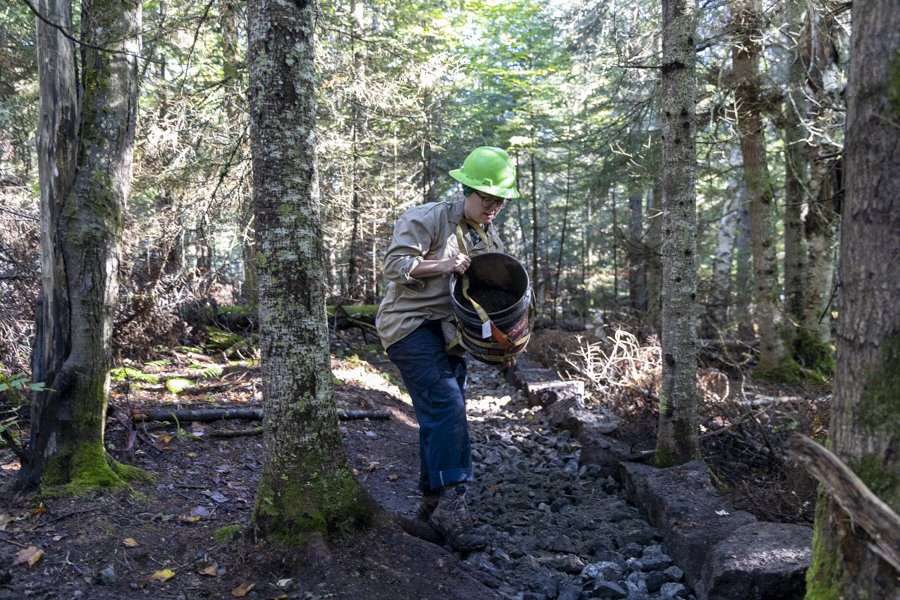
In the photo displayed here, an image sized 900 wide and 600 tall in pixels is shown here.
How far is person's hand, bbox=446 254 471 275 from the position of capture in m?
3.98

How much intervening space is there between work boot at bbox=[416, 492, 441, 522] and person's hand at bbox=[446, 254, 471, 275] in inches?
55.0

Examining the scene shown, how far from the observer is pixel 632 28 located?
8.89 meters

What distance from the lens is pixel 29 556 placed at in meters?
3.28

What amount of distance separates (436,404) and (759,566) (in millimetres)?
1879

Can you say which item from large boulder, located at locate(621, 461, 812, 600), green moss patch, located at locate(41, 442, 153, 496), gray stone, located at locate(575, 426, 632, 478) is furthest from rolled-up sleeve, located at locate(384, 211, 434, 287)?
gray stone, located at locate(575, 426, 632, 478)

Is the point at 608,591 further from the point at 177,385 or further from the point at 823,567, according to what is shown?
the point at 177,385

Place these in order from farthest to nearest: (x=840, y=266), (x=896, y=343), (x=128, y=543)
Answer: (x=128, y=543)
(x=840, y=266)
(x=896, y=343)

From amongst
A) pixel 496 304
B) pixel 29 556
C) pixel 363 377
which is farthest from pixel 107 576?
pixel 363 377

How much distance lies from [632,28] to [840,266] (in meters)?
7.49

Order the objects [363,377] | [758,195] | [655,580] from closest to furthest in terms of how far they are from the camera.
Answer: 1. [655,580]
2. [363,377]
3. [758,195]

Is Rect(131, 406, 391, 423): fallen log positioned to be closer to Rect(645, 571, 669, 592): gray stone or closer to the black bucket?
the black bucket

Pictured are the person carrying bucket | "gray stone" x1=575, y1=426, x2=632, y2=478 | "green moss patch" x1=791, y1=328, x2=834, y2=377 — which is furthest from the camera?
"green moss patch" x1=791, y1=328, x2=834, y2=377

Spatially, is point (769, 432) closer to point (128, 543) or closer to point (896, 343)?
point (896, 343)

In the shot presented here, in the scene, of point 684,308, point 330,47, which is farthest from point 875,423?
point 330,47
